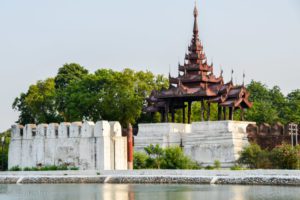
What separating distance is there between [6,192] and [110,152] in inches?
318

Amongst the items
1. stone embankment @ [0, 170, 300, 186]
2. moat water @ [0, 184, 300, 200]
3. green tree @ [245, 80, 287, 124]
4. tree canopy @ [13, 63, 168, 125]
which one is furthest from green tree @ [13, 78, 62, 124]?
moat water @ [0, 184, 300, 200]

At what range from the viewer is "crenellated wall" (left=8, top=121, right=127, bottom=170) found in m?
49.6

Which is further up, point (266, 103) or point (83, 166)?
point (266, 103)

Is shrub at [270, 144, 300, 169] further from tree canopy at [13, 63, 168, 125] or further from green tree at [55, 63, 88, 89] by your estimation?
green tree at [55, 63, 88, 89]

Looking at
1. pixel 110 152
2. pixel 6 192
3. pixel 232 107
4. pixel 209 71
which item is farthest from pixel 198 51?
pixel 6 192

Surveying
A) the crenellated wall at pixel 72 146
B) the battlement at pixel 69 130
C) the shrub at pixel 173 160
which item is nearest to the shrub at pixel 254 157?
the shrub at pixel 173 160

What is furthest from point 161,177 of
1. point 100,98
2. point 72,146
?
point 100,98

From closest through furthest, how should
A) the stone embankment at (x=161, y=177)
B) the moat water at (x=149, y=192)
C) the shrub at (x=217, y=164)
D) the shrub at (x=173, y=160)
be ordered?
1. the moat water at (x=149, y=192)
2. the stone embankment at (x=161, y=177)
3. the shrub at (x=173, y=160)
4. the shrub at (x=217, y=164)

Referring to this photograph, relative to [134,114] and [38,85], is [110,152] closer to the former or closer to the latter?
[134,114]

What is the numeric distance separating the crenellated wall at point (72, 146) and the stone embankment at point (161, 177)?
4.40 feet

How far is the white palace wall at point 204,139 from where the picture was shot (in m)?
54.8

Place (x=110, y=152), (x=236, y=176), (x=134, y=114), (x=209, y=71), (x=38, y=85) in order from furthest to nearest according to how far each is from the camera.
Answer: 1. (x=38, y=85)
2. (x=134, y=114)
3. (x=209, y=71)
4. (x=110, y=152)
5. (x=236, y=176)

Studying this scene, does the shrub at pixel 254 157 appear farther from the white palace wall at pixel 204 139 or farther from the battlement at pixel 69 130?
the battlement at pixel 69 130

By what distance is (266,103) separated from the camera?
7719 centimetres
